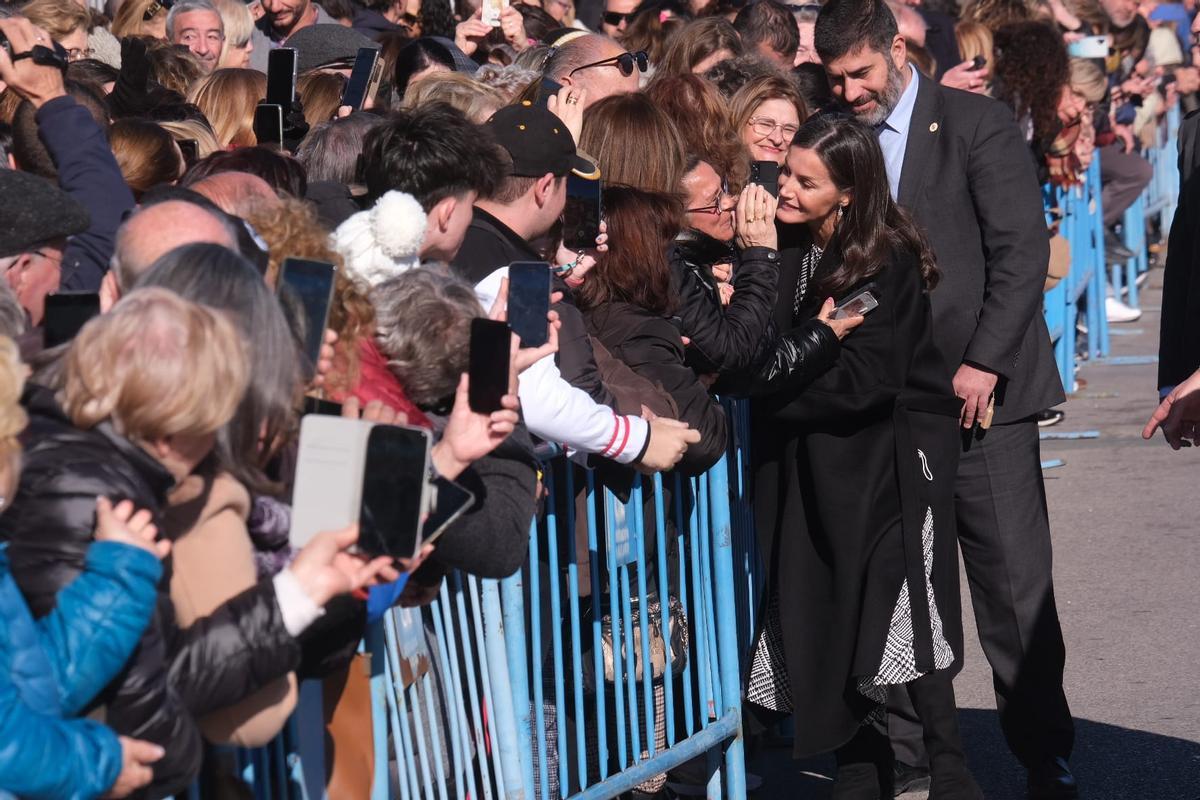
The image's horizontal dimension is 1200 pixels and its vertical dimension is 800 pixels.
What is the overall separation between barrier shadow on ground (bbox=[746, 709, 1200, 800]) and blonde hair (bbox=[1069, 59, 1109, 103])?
5.57m

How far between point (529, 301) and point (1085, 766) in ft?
9.70

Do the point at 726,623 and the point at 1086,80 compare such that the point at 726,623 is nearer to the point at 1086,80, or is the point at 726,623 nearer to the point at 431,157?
the point at 431,157

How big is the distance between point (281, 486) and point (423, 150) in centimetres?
139

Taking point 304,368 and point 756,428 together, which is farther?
point 756,428

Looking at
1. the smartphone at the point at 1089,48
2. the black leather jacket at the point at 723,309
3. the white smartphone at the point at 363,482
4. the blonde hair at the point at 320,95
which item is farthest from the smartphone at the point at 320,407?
the smartphone at the point at 1089,48

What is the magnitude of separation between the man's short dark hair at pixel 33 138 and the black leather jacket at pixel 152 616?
2330 millimetres

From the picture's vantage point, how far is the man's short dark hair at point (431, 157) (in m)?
3.88

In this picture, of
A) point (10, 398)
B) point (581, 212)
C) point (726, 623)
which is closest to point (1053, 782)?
point (726, 623)

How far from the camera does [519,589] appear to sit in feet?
12.1

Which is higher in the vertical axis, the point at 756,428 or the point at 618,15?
A: the point at 618,15

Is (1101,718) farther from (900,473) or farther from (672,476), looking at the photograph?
(672,476)

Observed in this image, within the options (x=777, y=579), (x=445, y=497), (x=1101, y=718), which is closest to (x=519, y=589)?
(x=445, y=497)

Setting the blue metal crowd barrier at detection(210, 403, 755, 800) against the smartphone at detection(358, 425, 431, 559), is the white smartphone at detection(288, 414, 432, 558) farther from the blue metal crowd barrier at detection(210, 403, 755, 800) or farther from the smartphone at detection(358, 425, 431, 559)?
the blue metal crowd barrier at detection(210, 403, 755, 800)

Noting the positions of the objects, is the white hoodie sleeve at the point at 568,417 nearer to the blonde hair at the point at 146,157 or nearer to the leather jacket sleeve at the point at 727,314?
the leather jacket sleeve at the point at 727,314
